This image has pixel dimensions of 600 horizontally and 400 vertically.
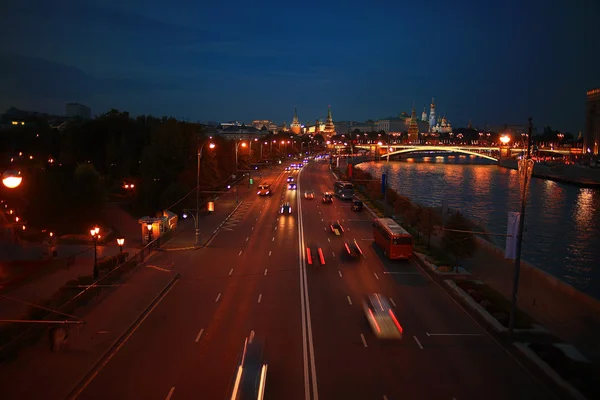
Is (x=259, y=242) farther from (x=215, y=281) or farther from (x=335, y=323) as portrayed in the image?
(x=335, y=323)

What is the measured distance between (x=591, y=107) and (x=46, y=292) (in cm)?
15863

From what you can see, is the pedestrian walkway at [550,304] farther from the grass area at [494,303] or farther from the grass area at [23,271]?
the grass area at [23,271]

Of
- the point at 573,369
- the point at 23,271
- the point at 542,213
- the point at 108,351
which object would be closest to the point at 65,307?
the point at 108,351

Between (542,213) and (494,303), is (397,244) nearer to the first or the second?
(494,303)

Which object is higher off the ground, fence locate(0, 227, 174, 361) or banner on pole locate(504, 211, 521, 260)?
banner on pole locate(504, 211, 521, 260)

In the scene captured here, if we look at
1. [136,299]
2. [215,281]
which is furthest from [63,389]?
[215,281]

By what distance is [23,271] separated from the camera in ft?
63.3

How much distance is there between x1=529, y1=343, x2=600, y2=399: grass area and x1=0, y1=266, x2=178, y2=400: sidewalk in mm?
11121

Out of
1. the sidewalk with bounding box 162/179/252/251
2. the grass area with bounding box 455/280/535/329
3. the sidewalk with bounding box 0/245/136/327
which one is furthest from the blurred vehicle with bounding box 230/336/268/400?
the sidewalk with bounding box 162/179/252/251

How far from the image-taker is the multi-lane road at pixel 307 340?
34.4 feet

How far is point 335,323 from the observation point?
567 inches

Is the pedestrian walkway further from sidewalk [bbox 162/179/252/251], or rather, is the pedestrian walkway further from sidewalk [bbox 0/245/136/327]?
sidewalk [bbox 0/245/136/327]

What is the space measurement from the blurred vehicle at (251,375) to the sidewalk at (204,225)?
574 inches

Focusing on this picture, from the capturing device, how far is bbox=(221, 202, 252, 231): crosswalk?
Result: 31.9m
